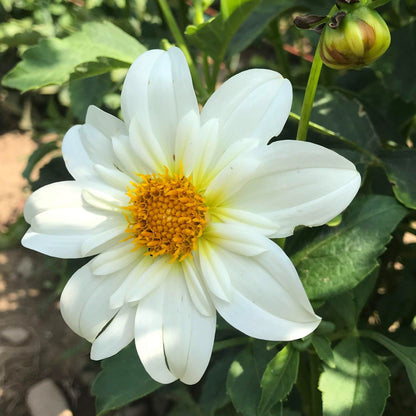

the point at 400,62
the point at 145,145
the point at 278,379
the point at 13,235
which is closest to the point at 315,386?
the point at 278,379

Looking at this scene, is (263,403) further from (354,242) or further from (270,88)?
(270,88)

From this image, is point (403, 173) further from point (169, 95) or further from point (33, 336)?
point (33, 336)

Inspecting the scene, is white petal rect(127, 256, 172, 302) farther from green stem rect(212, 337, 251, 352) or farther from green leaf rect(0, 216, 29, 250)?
green leaf rect(0, 216, 29, 250)

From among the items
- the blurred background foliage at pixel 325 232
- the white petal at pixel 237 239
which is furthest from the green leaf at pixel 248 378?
the white petal at pixel 237 239

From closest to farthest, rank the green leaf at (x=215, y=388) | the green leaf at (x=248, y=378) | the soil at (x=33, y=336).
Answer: the green leaf at (x=248, y=378) → the green leaf at (x=215, y=388) → the soil at (x=33, y=336)

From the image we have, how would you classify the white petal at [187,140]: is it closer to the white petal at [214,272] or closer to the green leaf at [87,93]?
the white petal at [214,272]

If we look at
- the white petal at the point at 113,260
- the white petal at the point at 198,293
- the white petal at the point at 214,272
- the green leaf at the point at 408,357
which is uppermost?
the white petal at the point at 214,272

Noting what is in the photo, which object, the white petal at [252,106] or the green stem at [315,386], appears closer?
the white petal at [252,106]
